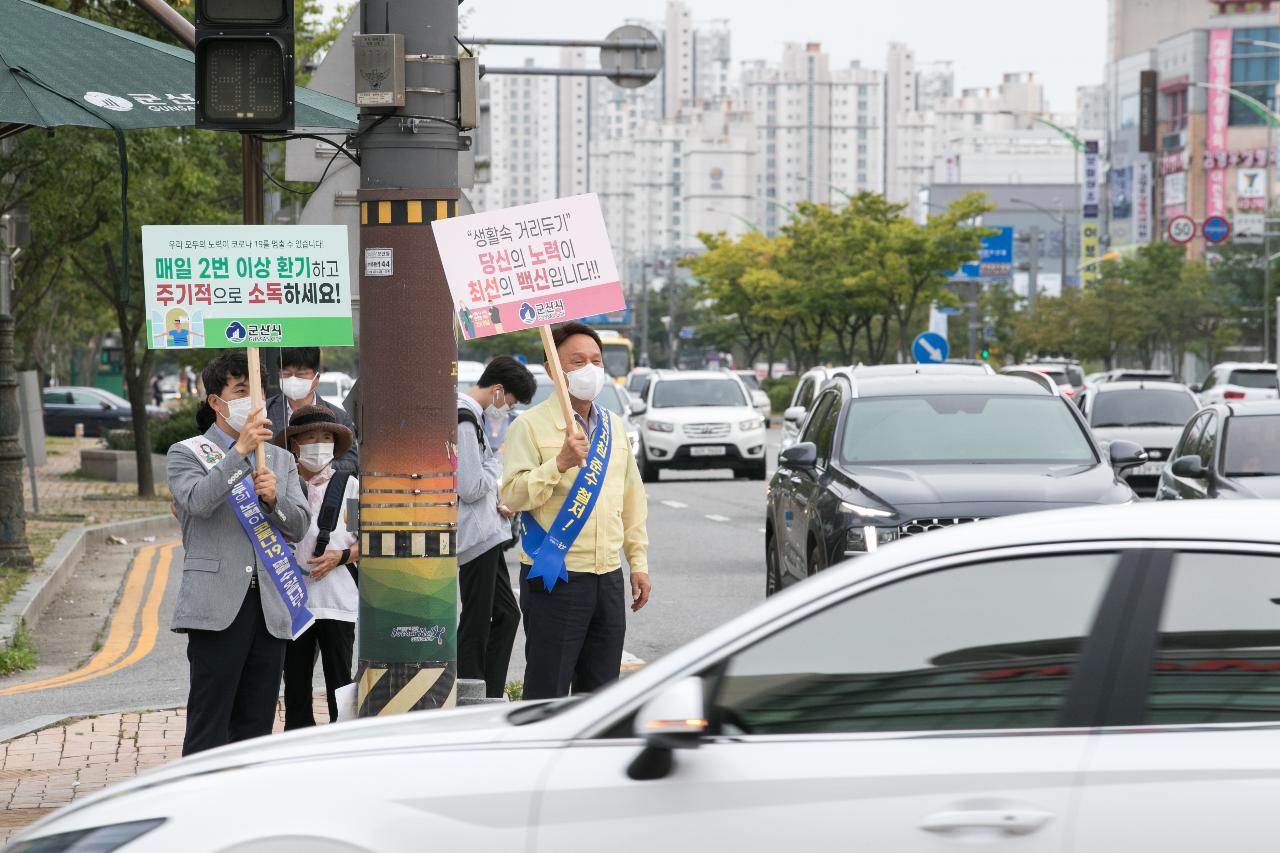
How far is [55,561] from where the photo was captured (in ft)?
55.5

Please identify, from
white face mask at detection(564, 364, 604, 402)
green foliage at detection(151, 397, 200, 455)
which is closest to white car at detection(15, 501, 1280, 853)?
white face mask at detection(564, 364, 604, 402)

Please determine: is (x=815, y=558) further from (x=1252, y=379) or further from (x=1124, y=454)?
(x=1252, y=379)

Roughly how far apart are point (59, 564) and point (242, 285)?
10.6 metres

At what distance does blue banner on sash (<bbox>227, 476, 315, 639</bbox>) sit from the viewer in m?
6.54

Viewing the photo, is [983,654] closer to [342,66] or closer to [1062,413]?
[342,66]

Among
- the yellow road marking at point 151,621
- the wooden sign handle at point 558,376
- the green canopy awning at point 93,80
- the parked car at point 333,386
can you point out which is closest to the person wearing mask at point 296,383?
the green canopy awning at point 93,80

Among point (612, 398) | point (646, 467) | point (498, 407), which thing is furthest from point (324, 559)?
point (646, 467)

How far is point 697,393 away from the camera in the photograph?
Answer: 30.7 metres

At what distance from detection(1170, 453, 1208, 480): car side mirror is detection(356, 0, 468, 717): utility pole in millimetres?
8406

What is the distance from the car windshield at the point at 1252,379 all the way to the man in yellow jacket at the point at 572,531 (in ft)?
102

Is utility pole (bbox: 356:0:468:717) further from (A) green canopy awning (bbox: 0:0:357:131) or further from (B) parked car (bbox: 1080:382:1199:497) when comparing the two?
(B) parked car (bbox: 1080:382:1199:497)

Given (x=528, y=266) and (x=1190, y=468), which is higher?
(x=528, y=266)

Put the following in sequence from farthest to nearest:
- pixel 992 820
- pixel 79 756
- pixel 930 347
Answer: pixel 930 347, pixel 79 756, pixel 992 820

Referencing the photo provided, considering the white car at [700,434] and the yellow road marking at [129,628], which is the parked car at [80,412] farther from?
the yellow road marking at [129,628]
